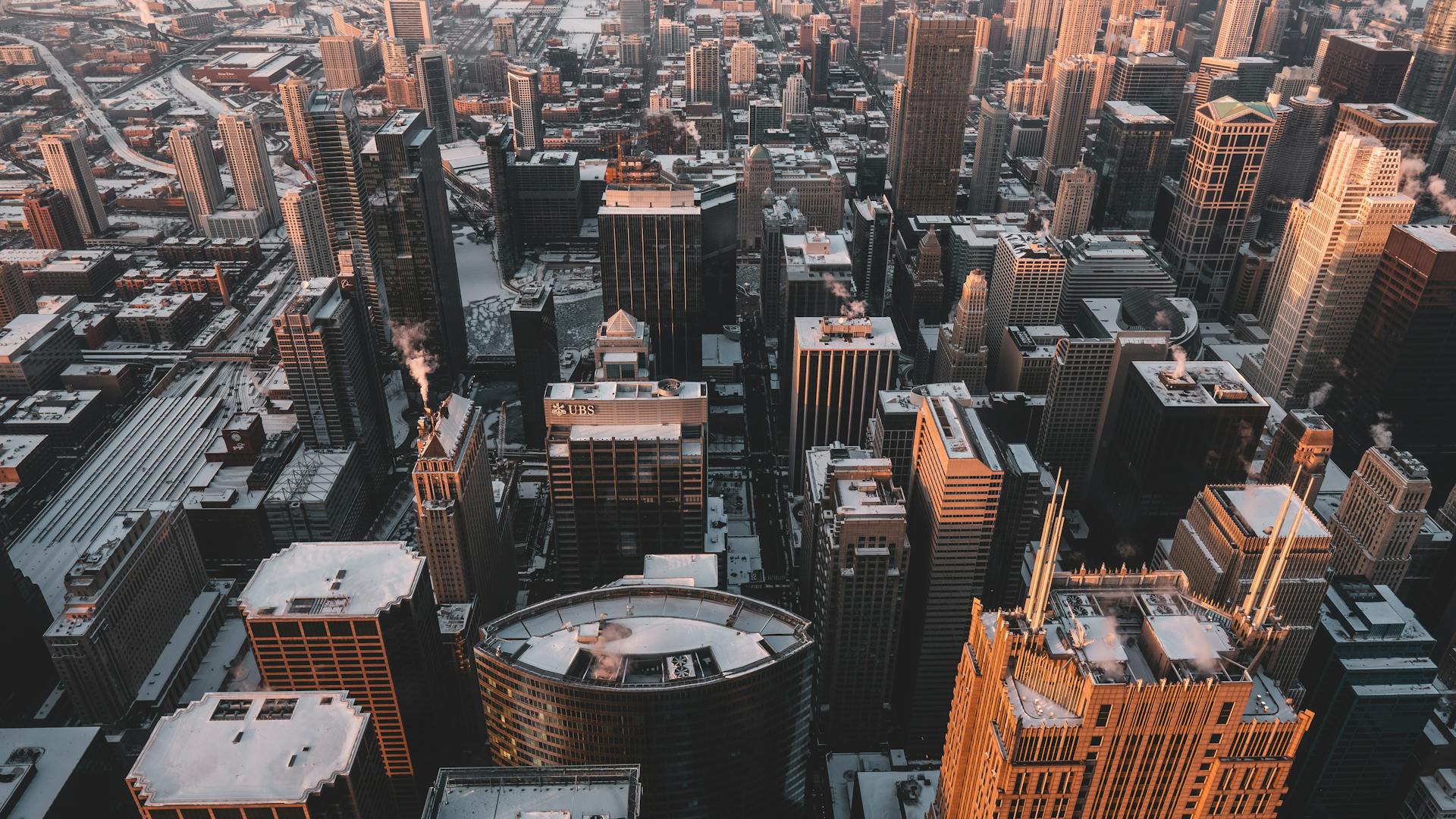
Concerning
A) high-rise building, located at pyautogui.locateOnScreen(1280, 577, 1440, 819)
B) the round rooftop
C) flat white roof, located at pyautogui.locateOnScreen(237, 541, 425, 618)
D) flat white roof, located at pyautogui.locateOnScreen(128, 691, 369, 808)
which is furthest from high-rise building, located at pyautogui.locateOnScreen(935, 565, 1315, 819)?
flat white roof, located at pyautogui.locateOnScreen(237, 541, 425, 618)

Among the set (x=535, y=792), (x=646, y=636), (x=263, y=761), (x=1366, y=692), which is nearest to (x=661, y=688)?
(x=646, y=636)

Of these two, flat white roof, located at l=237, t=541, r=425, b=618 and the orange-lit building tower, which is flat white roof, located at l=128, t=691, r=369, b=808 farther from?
the orange-lit building tower

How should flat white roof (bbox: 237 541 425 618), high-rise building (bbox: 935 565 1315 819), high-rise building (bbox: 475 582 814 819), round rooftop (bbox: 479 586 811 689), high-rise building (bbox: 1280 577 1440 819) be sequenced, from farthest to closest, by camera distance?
1. high-rise building (bbox: 1280 577 1440 819)
2. flat white roof (bbox: 237 541 425 618)
3. round rooftop (bbox: 479 586 811 689)
4. high-rise building (bbox: 475 582 814 819)
5. high-rise building (bbox: 935 565 1315 819)

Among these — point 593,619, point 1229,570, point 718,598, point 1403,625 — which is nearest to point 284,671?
point 593,619

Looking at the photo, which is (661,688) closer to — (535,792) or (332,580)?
(535,792)

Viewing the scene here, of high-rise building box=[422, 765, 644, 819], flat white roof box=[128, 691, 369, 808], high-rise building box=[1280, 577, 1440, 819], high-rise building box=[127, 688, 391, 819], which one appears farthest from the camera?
high-rise building box=[1280, 577, 1440, 819]

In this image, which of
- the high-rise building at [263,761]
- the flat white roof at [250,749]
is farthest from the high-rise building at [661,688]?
the flat white roof at [250,749]

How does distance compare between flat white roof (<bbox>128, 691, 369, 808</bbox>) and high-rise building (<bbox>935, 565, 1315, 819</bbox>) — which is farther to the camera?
flat white roof (<bbox>128, 691, 369, 808</bbox>)
